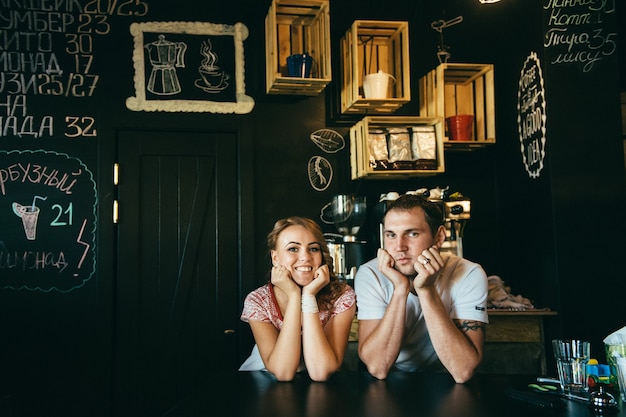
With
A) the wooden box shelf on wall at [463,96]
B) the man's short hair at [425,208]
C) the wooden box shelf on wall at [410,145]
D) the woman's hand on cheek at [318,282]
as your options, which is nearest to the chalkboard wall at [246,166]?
the wooden box shelf on wall at [463,96]

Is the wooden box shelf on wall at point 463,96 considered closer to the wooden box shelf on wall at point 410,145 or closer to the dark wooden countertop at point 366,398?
the wooden box shelf on wall at point 410,145

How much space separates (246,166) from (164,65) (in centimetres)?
83

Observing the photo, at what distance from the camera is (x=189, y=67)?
400cm

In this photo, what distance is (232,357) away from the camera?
3.85m

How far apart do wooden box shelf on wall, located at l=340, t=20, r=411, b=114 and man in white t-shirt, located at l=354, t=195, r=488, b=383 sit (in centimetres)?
149

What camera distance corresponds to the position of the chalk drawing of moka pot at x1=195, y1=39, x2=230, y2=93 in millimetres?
4000

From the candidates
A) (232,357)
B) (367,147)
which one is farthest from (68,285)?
(367,147)

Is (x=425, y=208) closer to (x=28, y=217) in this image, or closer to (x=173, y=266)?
(x=173, y=266)

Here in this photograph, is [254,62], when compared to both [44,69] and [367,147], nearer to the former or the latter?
[367,147]

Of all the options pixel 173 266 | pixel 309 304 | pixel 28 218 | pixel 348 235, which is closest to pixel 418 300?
pixel 309 304

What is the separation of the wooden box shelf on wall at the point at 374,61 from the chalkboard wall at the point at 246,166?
0.58 ft

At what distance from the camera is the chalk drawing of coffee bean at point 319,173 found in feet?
13.4

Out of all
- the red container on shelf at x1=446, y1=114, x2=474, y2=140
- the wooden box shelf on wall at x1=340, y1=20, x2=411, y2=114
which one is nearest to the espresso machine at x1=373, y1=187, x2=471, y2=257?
the red container on shelf at x1=446, y1=114, x2=474, y2=140

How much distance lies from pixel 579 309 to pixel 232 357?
2.07 m
